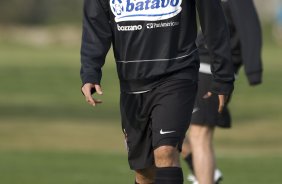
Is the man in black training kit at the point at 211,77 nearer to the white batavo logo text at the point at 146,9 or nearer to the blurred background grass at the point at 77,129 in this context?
the white batavo logo text at the point at 146,9

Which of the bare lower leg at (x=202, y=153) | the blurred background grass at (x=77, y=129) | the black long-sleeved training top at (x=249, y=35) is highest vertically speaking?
the black long-sleeved training top at (x=249, y=35)

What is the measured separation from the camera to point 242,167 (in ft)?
45.5

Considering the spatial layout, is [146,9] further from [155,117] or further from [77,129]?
[77,129]

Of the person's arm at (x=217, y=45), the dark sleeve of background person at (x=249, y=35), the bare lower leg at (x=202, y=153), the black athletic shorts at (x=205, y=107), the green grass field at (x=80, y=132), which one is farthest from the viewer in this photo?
the green grass field at (x=80, y=132)

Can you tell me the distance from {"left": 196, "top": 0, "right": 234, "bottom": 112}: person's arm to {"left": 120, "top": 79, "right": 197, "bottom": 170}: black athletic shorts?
8.1 inches

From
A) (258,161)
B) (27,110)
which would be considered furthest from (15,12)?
(258,161)

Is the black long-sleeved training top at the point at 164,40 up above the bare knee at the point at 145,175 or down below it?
above

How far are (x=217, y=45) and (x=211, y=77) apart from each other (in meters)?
2.13

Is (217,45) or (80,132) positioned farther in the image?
(80,132)

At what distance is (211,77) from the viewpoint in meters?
10.3

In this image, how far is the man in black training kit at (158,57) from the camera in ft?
26.4

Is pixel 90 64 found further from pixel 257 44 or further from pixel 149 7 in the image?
pixel 257 44

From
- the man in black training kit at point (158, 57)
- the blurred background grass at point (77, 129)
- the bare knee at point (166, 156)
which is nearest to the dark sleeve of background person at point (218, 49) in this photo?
the man in black training kit at point (158, 57)

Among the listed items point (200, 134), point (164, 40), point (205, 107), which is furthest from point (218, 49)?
point (200, 134)
